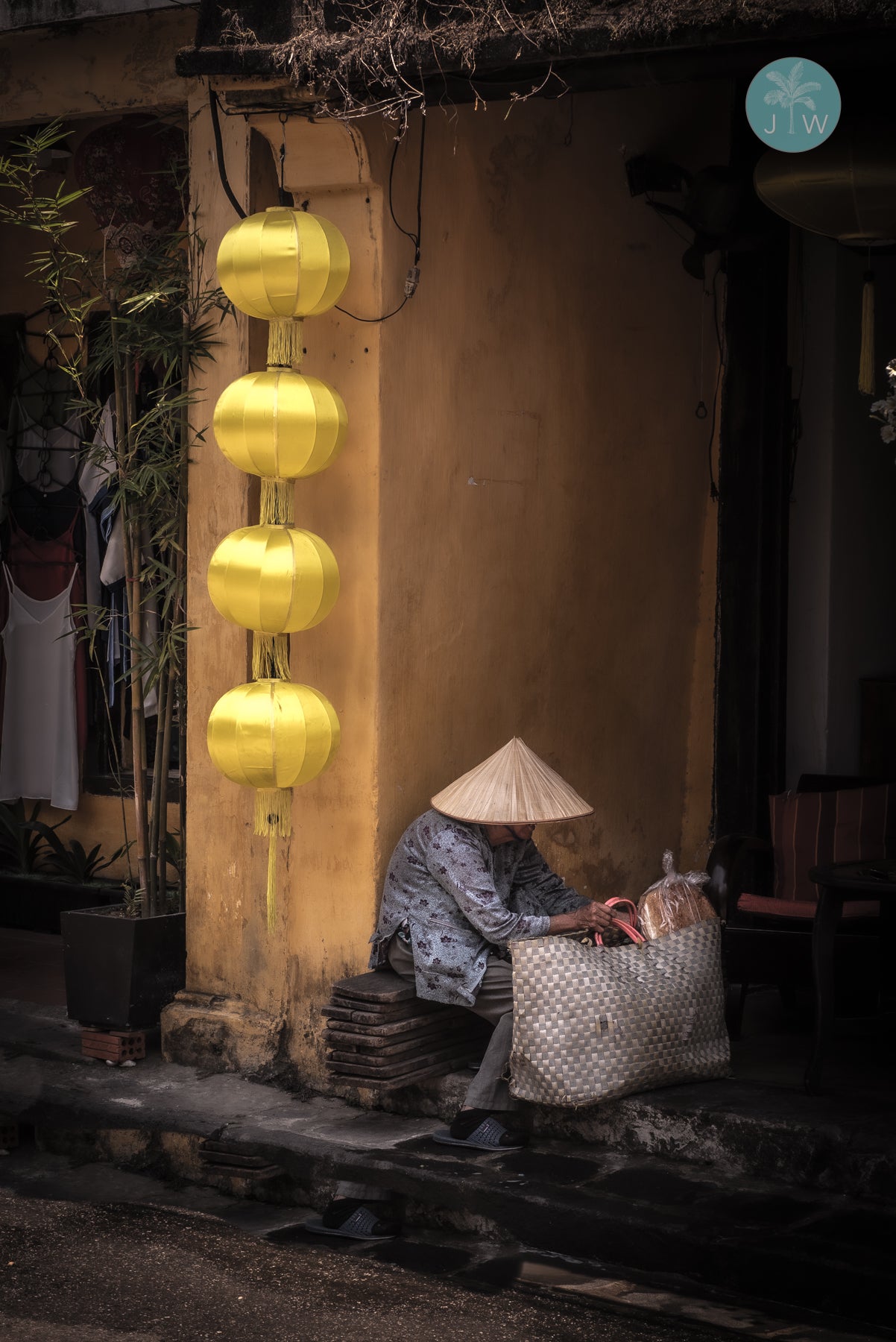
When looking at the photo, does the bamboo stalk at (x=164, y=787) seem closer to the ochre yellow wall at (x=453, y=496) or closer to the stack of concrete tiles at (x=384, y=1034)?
the ochre yellow wall at (x=453, y=496)

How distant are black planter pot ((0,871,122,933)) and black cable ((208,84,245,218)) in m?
3.96

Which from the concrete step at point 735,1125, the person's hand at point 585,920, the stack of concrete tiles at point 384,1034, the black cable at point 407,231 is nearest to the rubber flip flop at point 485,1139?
the concrete step at point 735,1125

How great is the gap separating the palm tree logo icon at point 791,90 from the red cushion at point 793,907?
10.9ft

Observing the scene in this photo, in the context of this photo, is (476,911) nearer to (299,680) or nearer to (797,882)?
(299,680)

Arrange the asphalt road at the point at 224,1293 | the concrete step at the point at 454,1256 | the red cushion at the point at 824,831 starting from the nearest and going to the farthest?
the asphalt road at the point at 224,1293
the concrete step at the point at 454,1256
the red cushion at the point at 824,831

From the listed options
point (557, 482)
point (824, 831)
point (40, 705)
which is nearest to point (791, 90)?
point (557, 482)

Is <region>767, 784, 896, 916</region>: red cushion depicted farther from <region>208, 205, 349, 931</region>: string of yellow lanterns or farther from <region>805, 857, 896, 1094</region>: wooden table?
<region>208, 205, 349, 931</region>: string of yellow lanterns

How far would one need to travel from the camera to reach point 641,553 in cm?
782

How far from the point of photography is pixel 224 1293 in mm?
4590

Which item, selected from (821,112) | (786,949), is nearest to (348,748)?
(786,949)

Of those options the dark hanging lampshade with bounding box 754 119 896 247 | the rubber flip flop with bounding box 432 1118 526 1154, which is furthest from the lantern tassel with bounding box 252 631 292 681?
the dark hanging lampshade with bounding box 754 119 896 247

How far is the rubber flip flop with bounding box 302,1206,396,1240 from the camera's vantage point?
5070 millimetres

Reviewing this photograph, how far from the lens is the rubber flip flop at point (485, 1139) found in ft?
17.9

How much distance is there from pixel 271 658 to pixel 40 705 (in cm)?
376
